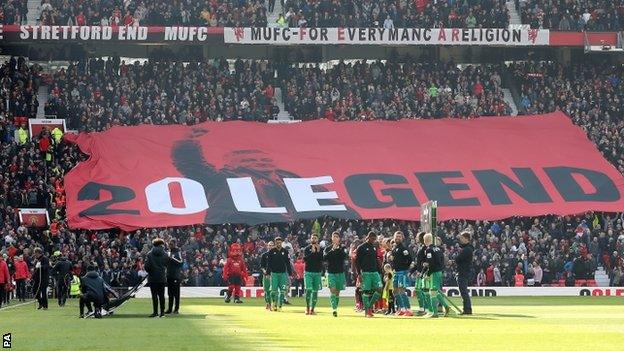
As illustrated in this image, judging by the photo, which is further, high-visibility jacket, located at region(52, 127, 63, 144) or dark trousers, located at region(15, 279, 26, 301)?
high-visibility jacket, located at region(52, 127, 63, 144)

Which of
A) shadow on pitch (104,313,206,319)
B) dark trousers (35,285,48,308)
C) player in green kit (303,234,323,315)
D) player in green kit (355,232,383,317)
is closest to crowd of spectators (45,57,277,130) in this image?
dark trousers (35,285,48,308)

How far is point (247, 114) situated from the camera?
203 feet

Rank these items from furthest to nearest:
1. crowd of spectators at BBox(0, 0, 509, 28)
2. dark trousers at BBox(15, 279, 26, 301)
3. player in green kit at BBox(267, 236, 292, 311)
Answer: crowd of spectators at BBox(0, 0, 509, 28) → dark trousers at BBox(15, 279, 26, 301) → player in green kit at BBox(267, 236, 292, 311)

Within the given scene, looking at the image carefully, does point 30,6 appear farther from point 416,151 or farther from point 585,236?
point 585,236

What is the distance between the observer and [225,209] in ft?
177

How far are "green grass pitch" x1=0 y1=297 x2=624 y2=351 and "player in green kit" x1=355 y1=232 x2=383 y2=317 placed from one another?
51 centimetres

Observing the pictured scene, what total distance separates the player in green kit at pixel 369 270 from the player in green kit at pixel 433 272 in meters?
1.31

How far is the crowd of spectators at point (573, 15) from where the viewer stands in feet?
218

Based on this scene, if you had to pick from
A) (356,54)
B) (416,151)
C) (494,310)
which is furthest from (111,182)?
(494,310)

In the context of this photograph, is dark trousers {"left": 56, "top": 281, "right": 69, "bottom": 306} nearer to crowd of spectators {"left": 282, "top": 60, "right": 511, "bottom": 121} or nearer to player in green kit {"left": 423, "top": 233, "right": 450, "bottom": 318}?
player in green kit {"left": 423, "top": 233, "right": 450, "bottom": 318}

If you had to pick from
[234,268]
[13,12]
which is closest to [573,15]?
[13,12]

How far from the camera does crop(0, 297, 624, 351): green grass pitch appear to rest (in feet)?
77.4

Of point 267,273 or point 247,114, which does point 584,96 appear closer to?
point 247,114

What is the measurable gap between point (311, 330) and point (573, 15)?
42544 mm
